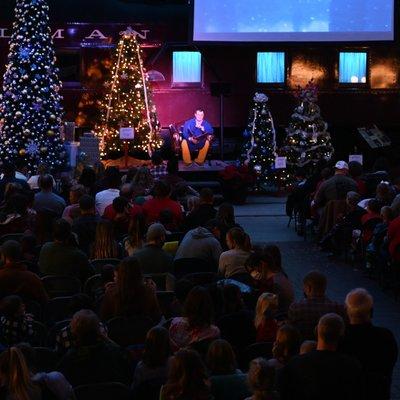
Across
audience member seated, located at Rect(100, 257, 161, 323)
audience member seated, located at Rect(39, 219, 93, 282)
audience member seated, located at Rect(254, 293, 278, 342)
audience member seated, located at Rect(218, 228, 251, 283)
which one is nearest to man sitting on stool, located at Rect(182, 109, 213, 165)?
audience member seated, located at Rect(218, 228, 251, 283)

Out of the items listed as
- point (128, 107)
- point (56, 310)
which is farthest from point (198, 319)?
point (128, 107)

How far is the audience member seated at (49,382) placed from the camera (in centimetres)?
678

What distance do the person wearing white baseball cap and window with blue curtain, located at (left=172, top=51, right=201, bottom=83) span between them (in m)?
11.9

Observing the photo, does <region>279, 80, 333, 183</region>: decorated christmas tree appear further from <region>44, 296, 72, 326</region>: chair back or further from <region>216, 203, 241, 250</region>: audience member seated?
<region>44, 296, 72, 326</region>: chair back

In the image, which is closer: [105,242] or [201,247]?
[105,242]

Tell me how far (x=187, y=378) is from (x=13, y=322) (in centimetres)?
223

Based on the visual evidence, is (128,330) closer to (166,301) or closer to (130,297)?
(130,297)

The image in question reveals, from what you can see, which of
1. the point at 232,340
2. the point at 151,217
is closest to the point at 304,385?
the point at 232,340

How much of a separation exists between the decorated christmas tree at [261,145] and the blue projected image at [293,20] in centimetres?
243

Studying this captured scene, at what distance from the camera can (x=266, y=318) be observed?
848cm

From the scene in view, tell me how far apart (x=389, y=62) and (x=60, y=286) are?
2049cm

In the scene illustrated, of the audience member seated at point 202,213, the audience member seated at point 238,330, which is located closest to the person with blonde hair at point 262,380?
the audience member seated at point 238,330

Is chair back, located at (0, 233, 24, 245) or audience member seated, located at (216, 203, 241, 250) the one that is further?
audience member seated, located at (216, 203, 241, 250)

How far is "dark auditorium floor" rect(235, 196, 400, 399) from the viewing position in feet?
43.0
